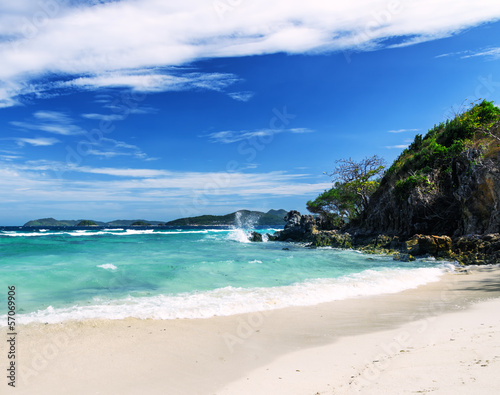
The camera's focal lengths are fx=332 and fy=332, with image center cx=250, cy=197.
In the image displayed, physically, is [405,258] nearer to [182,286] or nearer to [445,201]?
[445,201]

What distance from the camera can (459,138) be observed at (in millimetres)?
21812

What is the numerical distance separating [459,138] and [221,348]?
22.6 meters

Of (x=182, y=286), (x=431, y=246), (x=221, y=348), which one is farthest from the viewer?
(x=431, y=246)

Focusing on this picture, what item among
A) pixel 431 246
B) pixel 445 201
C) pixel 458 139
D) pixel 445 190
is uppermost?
pixel 458 139

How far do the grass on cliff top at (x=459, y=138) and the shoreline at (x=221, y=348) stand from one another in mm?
15559

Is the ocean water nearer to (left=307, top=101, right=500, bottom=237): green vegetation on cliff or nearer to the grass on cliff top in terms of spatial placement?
(left=307, top=101, right=500, bottom=237): green vegetation on cliff

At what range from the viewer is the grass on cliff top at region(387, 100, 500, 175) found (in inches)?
798

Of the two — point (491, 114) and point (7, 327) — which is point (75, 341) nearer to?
point (7, 327)

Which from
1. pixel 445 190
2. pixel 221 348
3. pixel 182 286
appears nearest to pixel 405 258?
pixel 445 190

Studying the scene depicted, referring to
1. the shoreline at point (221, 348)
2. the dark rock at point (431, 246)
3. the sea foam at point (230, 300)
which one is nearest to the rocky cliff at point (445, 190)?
the dark rock at point (431, 246)

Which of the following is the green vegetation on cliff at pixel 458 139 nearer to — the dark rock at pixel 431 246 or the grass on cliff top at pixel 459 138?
the grass on cliff top at pixel 459 138

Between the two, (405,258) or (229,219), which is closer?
(405,258)

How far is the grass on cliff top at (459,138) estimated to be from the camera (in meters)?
20.3

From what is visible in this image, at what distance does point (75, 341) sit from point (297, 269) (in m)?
10.2
